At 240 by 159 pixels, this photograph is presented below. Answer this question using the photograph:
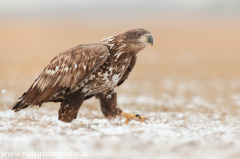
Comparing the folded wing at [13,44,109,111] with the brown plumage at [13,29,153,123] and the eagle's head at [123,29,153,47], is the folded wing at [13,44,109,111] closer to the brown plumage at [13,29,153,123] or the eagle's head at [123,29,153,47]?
the brown plumage at [13,29,153,123]

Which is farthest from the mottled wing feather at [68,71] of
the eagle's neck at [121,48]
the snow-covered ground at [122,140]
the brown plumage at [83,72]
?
the snow-covered ground at [122,140]

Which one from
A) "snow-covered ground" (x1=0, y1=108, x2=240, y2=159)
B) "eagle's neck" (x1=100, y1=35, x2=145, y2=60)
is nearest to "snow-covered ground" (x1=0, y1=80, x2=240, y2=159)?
"snow-covered ground" (x1=0, y1=108, x2=240, y2=159)

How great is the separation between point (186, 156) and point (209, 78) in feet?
47.8

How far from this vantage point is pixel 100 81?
6406 mm

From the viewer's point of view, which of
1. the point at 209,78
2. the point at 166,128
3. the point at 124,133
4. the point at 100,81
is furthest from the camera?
the point at 209,78

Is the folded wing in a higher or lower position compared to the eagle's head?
lower

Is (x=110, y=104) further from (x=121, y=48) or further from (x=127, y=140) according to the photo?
(x=127, y=140)

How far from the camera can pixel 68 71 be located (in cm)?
632

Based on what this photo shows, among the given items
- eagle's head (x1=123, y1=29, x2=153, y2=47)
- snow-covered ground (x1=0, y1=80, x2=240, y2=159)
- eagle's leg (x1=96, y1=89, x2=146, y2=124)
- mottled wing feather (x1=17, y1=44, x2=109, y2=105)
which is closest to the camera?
snow-covered ground (x1=0, y1=80, x2=240, y2=159)

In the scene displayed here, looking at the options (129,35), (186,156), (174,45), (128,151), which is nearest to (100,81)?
(129,35)

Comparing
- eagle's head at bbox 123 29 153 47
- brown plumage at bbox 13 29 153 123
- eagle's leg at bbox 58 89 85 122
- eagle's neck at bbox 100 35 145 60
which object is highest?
eagle's head at bbox 123 29 153 47

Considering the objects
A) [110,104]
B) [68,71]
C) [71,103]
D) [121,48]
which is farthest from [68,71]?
[110,104]

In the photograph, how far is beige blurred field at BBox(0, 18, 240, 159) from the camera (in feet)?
15.0

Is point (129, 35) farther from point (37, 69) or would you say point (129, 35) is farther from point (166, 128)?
point (37, 69)
